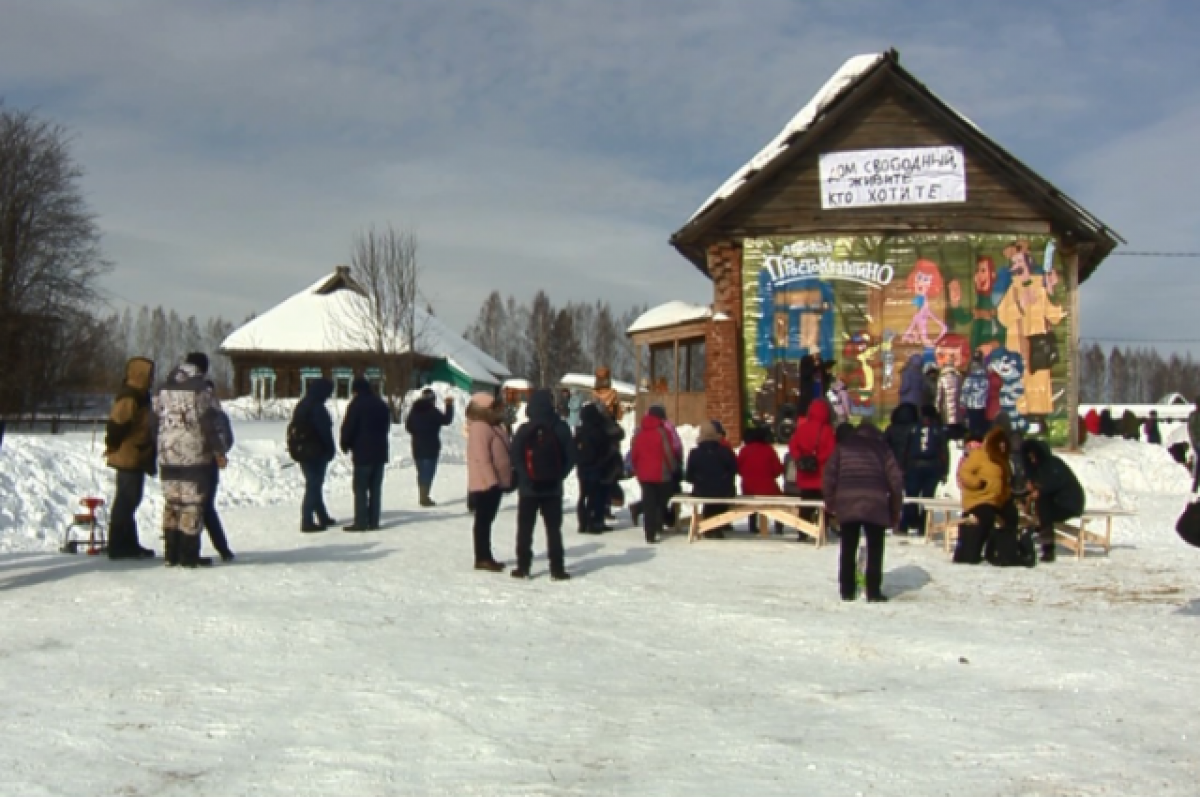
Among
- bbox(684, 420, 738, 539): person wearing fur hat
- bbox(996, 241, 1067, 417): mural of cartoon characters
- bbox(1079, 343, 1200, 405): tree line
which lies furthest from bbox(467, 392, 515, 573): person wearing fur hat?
bbox(1079, 343, 1200, 405): tree line

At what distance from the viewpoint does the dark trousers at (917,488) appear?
14.3m

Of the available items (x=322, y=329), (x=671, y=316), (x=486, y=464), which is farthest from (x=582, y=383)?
(x=486, y=464)

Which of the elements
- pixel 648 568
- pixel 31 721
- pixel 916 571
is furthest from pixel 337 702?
pixel 916 571

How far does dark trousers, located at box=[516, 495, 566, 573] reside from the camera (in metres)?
10.2

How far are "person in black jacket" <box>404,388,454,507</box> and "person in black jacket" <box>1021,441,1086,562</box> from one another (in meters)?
7.80

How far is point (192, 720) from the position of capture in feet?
18.6

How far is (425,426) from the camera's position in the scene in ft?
54.1

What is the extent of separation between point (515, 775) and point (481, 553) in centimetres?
586

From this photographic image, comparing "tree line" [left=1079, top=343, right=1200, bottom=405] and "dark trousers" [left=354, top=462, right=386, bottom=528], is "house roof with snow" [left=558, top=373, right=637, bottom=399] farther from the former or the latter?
"tree line" [left=1079, top=343, right=1200, bottom=405]

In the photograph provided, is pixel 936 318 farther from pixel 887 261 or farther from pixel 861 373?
pixel 861 373

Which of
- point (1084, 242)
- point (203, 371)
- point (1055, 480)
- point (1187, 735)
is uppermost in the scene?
point (1084, 242)

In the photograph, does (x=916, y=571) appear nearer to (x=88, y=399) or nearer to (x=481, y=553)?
(x=481, y=553)

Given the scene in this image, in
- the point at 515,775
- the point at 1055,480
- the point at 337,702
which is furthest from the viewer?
the point at 1055,480

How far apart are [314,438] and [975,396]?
1342 cm
